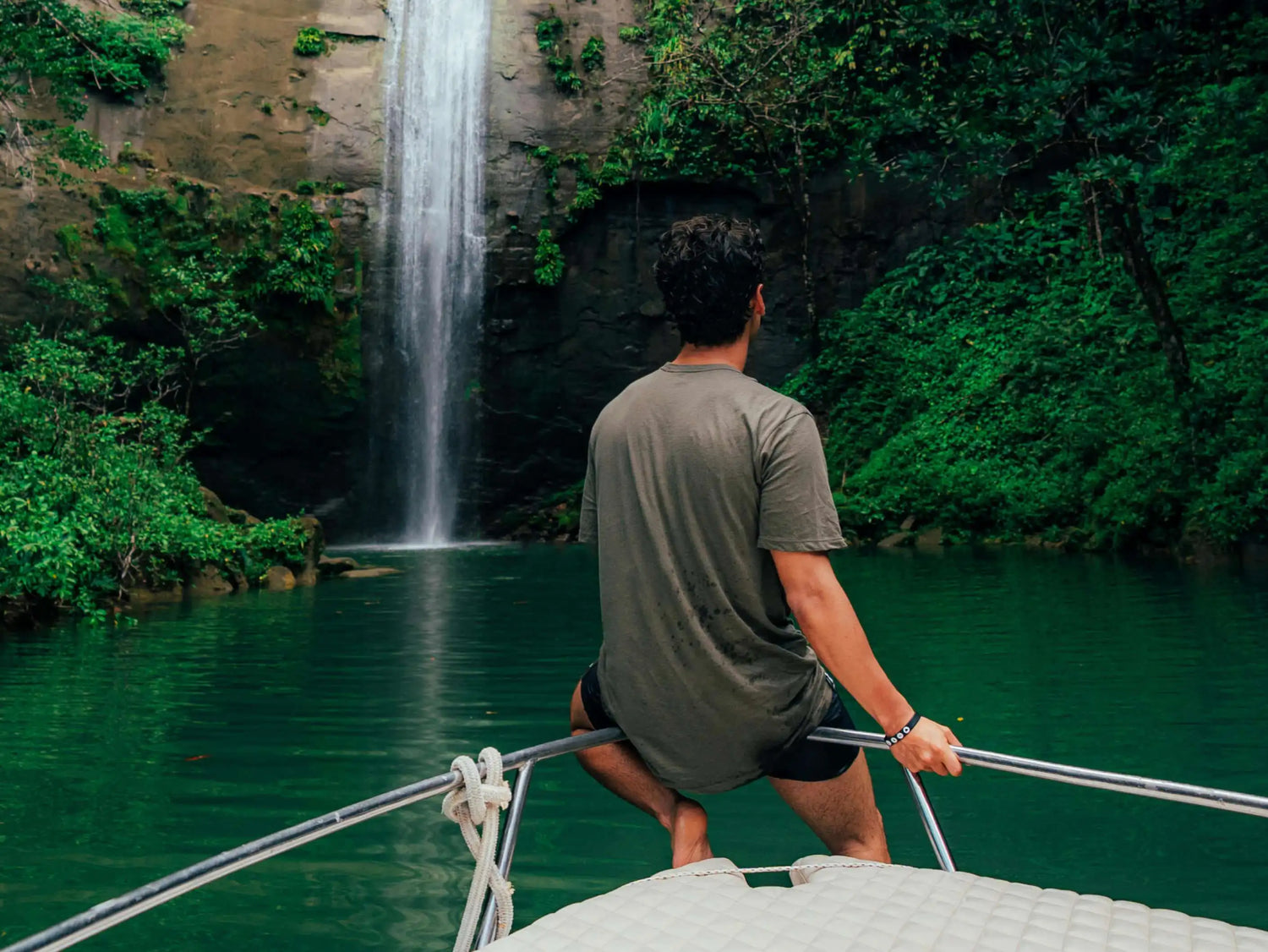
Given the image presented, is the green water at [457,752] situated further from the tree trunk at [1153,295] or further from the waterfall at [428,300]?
the waterfall at [428,300]

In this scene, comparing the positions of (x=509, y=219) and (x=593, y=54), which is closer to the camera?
(x=509, y=219)

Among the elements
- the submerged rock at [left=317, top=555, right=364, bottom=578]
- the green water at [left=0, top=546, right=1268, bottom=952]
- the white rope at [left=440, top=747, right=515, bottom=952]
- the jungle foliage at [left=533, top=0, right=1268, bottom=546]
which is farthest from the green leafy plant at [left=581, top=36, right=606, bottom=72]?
the white rope at [left=440, top=747, right=515, bottom=952]

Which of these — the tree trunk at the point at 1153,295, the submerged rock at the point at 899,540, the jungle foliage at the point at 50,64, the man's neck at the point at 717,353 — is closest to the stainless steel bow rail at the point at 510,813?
the man's neck at the point at 717,353

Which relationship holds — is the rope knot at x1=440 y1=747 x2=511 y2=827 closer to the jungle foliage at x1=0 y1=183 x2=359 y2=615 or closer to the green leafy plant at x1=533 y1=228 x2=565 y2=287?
the jungle foliage at x1=0 y1=183 x2=359 y2=615

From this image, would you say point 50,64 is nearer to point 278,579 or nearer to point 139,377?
point 139,377

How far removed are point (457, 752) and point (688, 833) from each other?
11.9 ft

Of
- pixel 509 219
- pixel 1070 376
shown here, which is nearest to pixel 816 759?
pixel 1070 376

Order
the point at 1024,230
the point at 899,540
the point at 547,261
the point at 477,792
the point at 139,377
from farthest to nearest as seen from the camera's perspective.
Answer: the point at 547,261
the point at 1024,230
the point at 899,540
the point at 139,377
the point at 477,792

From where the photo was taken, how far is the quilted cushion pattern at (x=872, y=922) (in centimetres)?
188

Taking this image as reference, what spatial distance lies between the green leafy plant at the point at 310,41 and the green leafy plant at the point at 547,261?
5486 millimetres

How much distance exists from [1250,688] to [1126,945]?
6.20m

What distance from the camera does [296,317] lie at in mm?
23656

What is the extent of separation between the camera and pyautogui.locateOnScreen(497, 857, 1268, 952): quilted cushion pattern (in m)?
1.88

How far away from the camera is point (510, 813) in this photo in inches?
99.1
